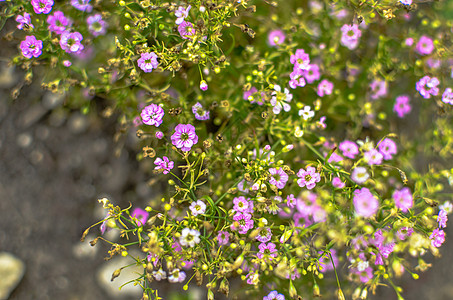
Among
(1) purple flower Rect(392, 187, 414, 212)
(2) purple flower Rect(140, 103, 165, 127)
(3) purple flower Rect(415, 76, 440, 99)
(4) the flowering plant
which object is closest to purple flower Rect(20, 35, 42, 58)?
(4) the flowering plant

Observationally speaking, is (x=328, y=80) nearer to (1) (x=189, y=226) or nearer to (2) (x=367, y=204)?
(2) (x=367, y=204)

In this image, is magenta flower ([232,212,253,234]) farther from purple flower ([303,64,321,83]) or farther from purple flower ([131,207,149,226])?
purple flower ([303,64,321,83])

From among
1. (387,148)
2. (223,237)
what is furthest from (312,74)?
(223,237)

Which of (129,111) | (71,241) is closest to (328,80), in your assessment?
(129,111)

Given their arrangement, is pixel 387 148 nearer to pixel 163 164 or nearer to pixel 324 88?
pixel 324 88


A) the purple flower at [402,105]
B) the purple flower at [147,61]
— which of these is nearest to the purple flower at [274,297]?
the purple flower at [147,61]

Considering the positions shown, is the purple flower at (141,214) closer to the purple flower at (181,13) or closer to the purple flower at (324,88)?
the purple flower at (181,13)

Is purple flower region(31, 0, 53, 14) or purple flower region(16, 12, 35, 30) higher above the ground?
purple flower region(31, 0, 53, 14)
